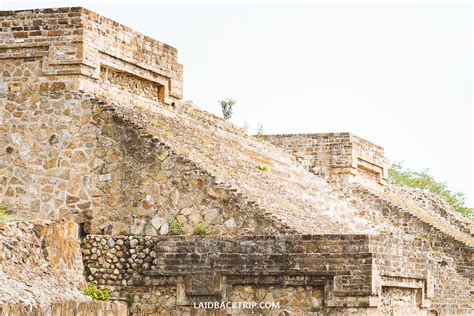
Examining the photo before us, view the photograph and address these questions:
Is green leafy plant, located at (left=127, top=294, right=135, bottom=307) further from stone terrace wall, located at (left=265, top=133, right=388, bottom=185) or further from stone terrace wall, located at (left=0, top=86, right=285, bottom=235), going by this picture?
stone terrace wall, located at (left=265, top=133, right=388, bottom=185)

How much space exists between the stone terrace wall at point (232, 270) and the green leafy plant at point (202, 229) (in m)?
0.20

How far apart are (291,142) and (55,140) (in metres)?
10.5

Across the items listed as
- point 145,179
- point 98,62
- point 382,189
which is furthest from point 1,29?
point 382,189

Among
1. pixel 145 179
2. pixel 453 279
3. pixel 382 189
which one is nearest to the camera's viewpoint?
pixel 145 179

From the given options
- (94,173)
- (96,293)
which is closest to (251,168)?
(94,173)

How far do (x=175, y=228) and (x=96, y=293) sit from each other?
1.44 metres

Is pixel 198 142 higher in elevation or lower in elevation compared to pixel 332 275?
higher

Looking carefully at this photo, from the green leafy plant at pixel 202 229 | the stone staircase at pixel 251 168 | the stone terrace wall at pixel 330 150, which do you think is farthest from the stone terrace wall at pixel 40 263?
the stone terrace wall at pixel 330 150

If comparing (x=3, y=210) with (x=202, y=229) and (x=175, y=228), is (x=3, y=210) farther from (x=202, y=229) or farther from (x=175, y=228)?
(x=202, y=229)

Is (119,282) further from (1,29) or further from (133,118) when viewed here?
(1,29)

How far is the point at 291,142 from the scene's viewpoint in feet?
85.7

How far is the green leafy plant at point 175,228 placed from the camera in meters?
15.6

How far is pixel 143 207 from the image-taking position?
15938mm

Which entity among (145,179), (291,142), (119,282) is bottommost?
(119,282)
